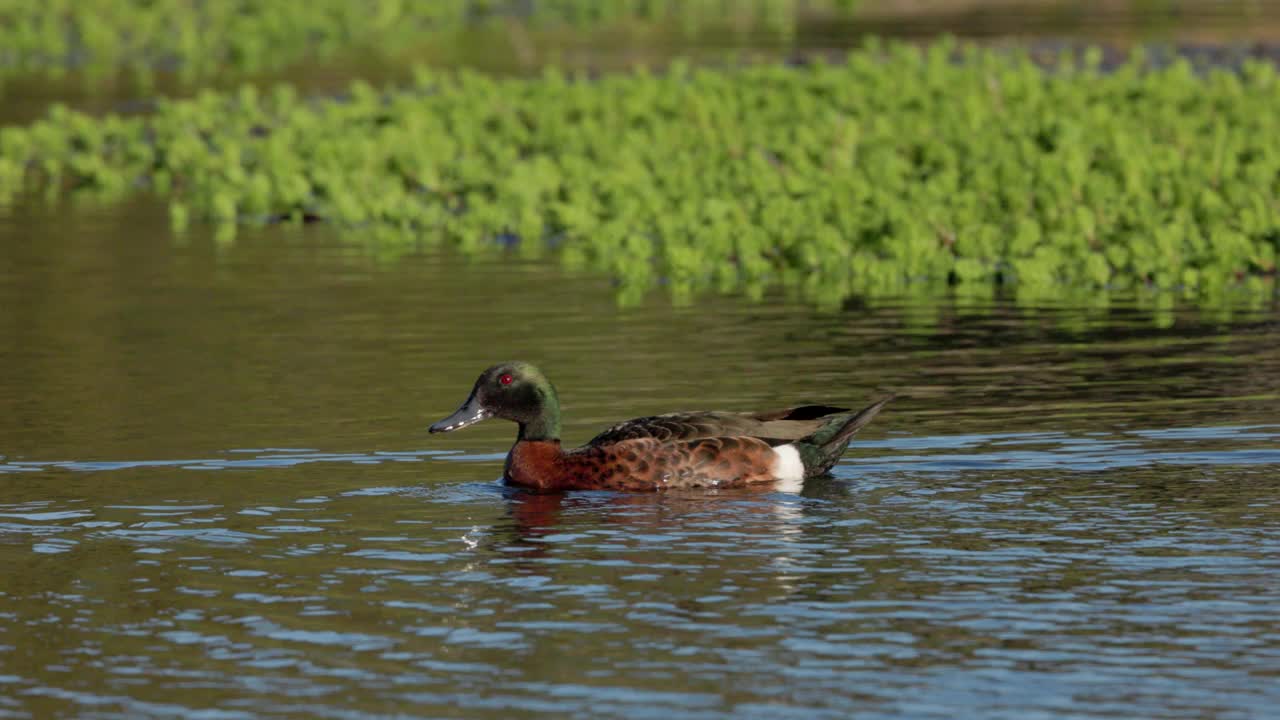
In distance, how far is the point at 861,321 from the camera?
17.0 metres

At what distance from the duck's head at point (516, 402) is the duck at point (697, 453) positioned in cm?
22

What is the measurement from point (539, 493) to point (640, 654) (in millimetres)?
3146

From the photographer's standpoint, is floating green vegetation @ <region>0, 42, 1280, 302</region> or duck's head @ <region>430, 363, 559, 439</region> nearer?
duck's head @ <region>430, 363, 559, 439</region>

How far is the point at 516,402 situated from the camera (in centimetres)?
1191

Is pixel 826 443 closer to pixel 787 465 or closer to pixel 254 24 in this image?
pixel 787 465

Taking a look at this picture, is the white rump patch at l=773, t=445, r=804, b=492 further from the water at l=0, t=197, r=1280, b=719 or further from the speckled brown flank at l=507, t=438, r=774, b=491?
the water at l=0, t=197, r=1280, b=719

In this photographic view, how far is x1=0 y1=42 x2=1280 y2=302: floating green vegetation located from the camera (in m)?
19.0

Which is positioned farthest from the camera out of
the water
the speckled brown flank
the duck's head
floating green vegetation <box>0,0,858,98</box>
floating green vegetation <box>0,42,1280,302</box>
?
floating green vegetation <box>0,0,858,98</box>

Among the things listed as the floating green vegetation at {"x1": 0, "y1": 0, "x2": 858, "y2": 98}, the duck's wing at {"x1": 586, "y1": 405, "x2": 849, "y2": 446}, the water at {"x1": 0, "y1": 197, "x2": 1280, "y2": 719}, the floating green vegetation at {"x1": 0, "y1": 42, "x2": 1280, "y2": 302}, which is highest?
the floating green vegetation at {"x1": 0, "y1": 0, "x2": 858, "y2": 98}

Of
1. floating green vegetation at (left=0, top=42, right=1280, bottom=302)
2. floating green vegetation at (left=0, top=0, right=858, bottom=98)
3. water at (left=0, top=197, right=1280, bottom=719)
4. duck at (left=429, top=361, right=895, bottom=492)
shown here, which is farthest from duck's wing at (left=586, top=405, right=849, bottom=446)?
floating green vegetation at (left=0, top=0, right=858, bottom=98)

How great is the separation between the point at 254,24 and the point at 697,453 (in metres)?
33.4

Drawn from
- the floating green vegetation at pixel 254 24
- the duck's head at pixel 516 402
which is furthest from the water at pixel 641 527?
the floating green vegetation at pixel 254 24

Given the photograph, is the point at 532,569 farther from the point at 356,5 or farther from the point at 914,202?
the point at 356,5

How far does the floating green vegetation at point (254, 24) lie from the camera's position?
131 feet
